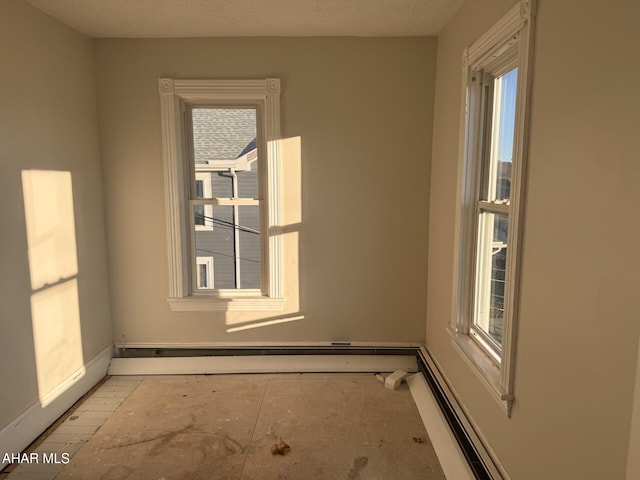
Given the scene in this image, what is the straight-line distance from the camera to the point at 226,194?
10.5 feet

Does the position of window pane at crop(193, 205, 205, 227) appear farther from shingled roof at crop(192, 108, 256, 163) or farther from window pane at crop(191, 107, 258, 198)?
shingled roof at crop(192, 108, 256, 163)

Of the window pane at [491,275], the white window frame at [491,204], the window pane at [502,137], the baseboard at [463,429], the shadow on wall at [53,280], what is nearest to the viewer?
the white window frame at [491,204]

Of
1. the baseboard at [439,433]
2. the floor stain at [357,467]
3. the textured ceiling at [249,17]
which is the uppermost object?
the textured ceiling at [249,17]

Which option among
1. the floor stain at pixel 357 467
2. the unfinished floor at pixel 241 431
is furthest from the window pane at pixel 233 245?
the floor stain at pixel 357 467

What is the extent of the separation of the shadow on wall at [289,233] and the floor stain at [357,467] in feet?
3.98

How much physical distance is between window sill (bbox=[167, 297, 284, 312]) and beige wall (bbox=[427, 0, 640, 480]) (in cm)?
181

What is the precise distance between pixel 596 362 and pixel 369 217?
205 cm

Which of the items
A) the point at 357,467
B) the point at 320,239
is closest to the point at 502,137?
the point at 320,239

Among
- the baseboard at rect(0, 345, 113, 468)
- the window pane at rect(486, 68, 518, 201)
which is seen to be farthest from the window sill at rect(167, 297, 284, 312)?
the window pane at rect(486, 68, 518, 201)

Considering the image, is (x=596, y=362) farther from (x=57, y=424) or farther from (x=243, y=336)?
(x=57, y=424)

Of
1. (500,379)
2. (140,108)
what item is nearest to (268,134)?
(140,108)

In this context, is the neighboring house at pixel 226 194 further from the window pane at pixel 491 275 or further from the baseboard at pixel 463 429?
the window pane at pixel 491 275

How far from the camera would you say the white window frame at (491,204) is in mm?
1615

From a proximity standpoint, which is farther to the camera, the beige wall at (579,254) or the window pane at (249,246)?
the window pane at (249,246)
